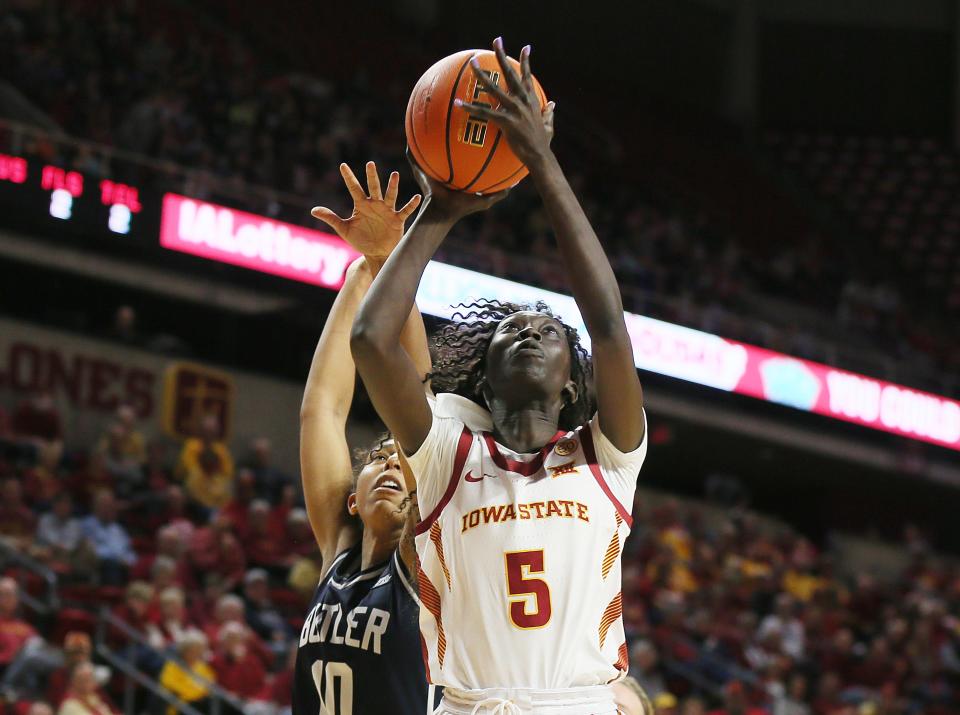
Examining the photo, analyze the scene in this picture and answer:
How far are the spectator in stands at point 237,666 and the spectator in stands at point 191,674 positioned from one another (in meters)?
0.08

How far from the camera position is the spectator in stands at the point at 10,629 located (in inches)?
298

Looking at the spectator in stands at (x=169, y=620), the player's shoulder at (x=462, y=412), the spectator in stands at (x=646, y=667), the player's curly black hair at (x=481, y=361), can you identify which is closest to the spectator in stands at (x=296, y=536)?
the spectator in stands at (x=169, y=620)

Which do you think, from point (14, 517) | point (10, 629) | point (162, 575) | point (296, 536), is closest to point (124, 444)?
point (296, 536)

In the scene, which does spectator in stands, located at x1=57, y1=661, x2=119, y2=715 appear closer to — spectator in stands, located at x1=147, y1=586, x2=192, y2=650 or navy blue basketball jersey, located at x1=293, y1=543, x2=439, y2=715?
spectator in stands, located at x1=147, y1=586, x2=192, y2=650

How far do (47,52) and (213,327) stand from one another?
116 inches

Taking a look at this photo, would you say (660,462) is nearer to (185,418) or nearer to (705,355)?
(705,355)

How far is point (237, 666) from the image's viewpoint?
823 centimetres

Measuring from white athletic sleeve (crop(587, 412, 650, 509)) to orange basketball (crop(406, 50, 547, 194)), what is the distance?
517 millimetres

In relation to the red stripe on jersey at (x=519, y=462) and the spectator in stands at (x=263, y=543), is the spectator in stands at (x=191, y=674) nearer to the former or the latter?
the spectator in stands at (x=263, y=543)

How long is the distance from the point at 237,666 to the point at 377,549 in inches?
196

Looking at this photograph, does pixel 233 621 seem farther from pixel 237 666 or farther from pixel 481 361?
pixel 481 361

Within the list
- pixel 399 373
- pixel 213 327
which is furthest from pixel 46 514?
pixel 399 373

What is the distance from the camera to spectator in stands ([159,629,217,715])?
7.86 meters

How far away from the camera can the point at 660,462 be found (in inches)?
709
